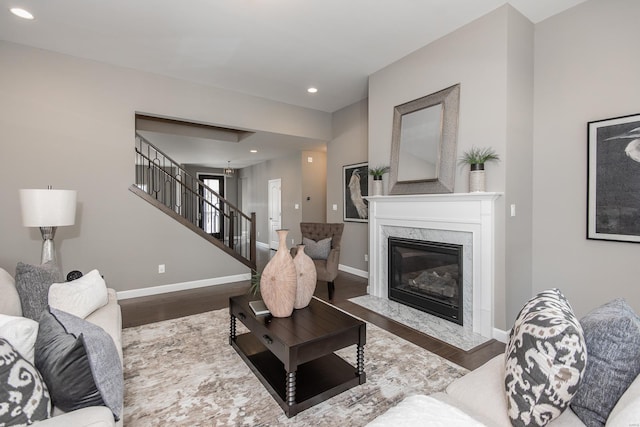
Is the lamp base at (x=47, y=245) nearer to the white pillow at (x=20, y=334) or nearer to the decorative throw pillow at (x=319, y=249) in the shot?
the white pillow at (x=20, y=334)

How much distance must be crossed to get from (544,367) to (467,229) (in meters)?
2.22

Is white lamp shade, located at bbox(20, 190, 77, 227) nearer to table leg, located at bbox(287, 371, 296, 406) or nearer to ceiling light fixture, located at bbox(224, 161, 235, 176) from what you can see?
table leg, located at bbox(287, 371, 296, 406)

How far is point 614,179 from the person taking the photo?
260 centimetres

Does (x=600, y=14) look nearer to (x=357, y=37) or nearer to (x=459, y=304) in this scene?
(x=357, y=37)

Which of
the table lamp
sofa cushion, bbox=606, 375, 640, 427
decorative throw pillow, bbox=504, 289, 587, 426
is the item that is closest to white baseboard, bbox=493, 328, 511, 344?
decorative throw pillow, bbox=504, 289, 587, 426

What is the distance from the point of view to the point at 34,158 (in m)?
3.49

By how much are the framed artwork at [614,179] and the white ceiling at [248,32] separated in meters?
1.24

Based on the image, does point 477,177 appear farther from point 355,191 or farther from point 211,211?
point 211,211

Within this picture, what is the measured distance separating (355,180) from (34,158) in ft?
14.1

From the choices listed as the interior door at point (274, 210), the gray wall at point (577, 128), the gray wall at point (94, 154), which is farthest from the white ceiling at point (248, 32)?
the interior door at point (274, 210)

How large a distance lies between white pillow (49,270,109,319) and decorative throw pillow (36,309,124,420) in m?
0.57

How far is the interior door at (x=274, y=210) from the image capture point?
8208 mm

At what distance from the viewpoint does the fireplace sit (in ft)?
10.4

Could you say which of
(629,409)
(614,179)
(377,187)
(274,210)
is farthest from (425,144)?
(274,210)
